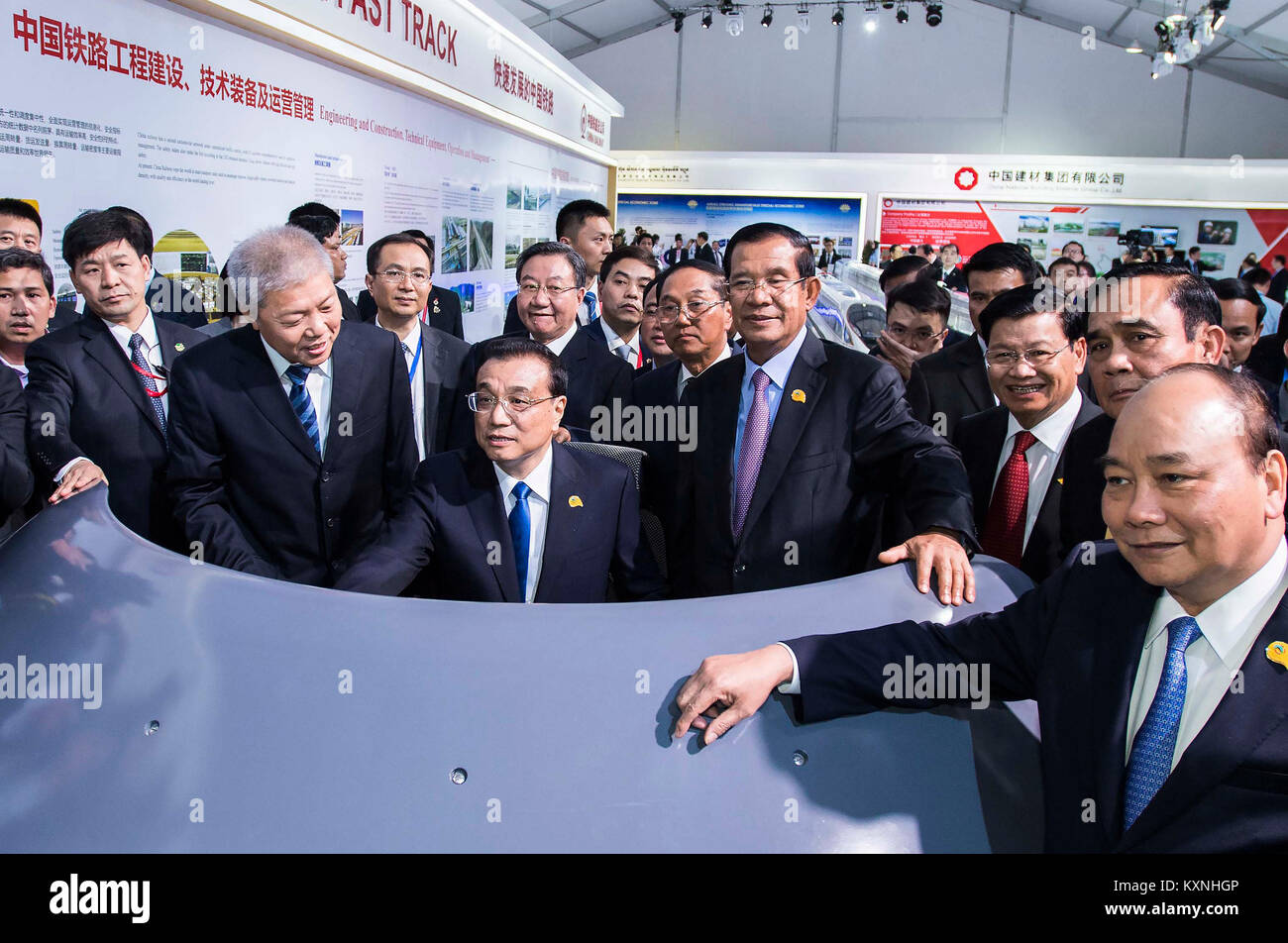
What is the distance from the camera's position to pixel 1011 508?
2232mm

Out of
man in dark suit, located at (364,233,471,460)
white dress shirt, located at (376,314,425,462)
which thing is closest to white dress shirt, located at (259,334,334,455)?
Result: white dress shirt, located at (376,314,425,462)

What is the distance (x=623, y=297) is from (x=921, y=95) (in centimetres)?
1687

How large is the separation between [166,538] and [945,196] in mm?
15648

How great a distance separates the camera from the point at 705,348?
2.99m

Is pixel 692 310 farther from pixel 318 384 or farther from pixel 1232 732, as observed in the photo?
pixel 1232 732

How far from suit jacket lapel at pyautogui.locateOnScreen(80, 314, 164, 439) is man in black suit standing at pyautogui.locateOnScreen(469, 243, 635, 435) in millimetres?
1272

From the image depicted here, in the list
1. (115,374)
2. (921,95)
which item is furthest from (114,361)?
(921,95)

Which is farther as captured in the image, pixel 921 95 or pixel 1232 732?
pixel 921 95

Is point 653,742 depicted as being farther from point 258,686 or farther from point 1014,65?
point 1014,65

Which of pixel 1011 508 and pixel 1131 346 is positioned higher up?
pixel 1131 346

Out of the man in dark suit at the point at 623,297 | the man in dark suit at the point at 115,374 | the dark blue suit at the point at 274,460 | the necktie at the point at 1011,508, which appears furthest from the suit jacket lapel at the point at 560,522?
the man in dark suit at the point at 623,297

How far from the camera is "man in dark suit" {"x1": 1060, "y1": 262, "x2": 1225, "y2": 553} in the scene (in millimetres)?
1994

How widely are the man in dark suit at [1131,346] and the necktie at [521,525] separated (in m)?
1.19

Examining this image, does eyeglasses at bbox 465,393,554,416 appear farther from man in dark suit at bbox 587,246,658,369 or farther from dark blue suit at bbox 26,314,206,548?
man in dark suit at bbox 587,246,658,369
